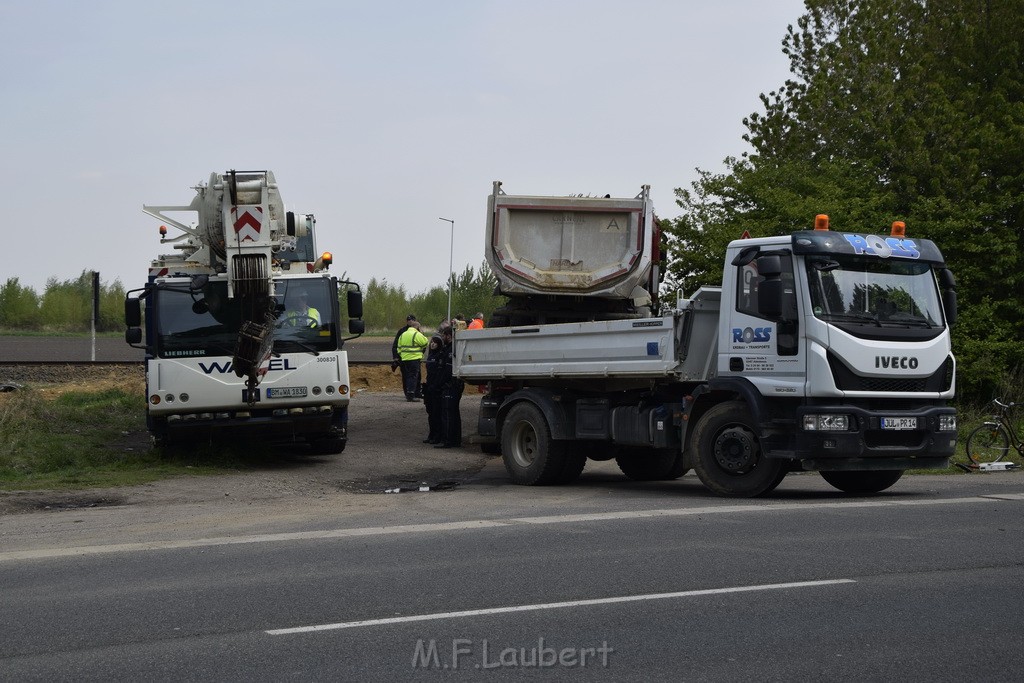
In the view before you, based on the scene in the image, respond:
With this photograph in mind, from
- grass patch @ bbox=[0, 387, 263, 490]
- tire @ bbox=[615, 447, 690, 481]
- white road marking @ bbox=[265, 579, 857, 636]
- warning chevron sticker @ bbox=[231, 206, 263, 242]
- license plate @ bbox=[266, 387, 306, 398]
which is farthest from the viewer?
license plate @ bbox=[266, 387, 306, 398]

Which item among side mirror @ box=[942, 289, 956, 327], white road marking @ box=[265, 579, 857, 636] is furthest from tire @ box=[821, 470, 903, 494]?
white road marking @ box=[265, 579, 857, 636]

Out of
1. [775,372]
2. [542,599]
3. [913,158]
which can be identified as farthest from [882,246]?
[913,158]

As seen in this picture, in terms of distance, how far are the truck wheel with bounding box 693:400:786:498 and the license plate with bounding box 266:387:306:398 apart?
5.91m

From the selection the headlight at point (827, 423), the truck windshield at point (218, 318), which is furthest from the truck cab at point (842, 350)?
the truck windshield at point (218, 318)

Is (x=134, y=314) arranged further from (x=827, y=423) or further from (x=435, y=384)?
(x=827, y=423)

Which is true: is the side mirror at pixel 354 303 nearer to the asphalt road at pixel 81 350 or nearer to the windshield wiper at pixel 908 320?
the windshield wiper at pixel 908 320

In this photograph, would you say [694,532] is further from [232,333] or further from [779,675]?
[232,333]

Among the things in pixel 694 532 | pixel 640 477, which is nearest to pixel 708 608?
pixel 694 532

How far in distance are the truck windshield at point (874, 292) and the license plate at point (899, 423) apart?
922 mm

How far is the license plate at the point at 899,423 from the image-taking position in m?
11.8

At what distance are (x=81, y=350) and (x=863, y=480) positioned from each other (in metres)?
47.4

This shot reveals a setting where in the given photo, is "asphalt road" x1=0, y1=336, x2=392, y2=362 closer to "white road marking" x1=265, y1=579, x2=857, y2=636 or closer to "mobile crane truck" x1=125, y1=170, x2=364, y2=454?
"mobile crane truck" x1=125, y1=170, x2=364, y2=454

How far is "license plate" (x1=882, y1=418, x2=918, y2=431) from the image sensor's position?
38.8 ft

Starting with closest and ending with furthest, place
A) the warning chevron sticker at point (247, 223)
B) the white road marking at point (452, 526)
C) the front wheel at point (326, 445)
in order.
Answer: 1. the white road marking at point (452, 526)
2. the warning chevron sticker at point (247, 223)
3. the front wheel at point (326, 445)
